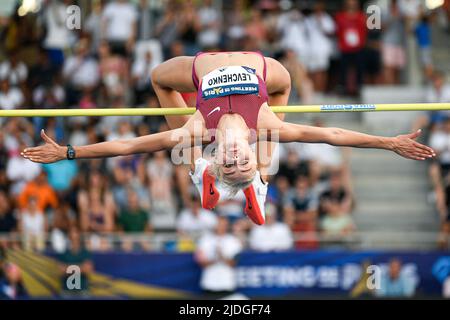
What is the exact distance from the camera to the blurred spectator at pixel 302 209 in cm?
1758

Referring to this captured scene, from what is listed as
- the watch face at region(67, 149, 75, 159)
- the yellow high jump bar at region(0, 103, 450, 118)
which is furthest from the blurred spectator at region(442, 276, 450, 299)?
the watch face at region(67, 149, 75, 159)

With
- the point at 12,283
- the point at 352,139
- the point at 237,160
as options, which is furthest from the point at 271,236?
the point at 237,160

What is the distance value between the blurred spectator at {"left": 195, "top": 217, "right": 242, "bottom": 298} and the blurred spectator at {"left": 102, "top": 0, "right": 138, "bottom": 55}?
415 cm

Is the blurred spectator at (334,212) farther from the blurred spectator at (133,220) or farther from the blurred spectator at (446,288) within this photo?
the blurred spectator at (133,220)

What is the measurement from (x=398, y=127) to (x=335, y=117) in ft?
3.43

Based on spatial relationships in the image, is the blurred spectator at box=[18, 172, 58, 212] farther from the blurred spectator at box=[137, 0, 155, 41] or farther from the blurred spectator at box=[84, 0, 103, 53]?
the blurred spectator at box=[137, 0, 155, 41]

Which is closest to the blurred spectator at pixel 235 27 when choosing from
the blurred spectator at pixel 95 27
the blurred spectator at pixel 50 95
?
the blurred spectator at pixel 95 27

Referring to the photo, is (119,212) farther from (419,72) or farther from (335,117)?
(419,72)

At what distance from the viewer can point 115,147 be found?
11.3 metres

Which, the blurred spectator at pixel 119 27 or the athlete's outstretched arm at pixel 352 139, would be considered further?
the blurred spectator at pixel 119 27

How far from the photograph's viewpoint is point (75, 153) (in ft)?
37.1

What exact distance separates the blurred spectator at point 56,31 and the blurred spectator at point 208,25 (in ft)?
7.16

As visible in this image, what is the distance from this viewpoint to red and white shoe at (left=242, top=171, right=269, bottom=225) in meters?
11.5
